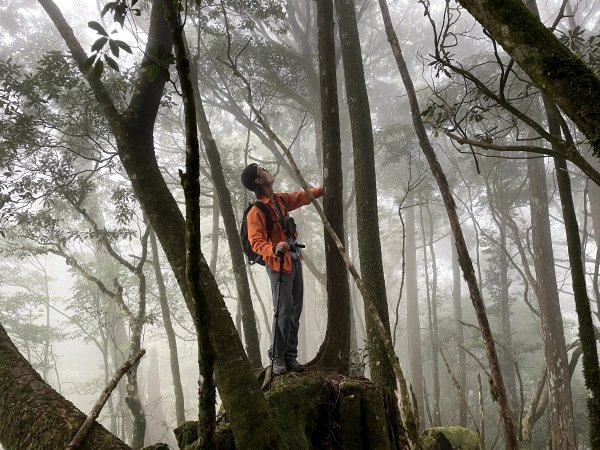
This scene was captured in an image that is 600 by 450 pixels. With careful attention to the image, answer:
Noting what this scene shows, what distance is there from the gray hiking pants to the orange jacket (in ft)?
0.37

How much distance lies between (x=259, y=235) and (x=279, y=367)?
116cm

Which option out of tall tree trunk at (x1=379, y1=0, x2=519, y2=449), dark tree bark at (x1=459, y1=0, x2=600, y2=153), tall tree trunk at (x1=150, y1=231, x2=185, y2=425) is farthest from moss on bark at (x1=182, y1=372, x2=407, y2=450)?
tall tree trunk at (x1=150, y1=231, x2=185, y2=425)

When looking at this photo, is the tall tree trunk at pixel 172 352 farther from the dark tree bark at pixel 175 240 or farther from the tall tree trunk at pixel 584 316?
the tall tree trunk at pixel 584 316

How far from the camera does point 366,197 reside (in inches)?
172

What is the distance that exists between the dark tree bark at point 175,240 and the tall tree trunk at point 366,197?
1692 mm

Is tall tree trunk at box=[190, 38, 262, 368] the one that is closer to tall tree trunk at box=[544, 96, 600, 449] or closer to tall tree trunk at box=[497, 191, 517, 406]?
tall tree trunk at box=[544, 96, 600, 449]

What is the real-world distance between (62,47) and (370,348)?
2148 centimetres

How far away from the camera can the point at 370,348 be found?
3.99m

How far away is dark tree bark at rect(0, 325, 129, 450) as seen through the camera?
1.89 metres

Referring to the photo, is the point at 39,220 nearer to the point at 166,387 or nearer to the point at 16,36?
the point at 16,36

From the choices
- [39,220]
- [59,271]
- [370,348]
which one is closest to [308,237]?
[39,220]

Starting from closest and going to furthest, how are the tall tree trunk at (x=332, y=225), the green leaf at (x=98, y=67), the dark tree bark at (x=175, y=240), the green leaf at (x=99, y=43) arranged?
the green leaf at (x=99, y=43), the green leaf at (x=98, y=67), the dark tree bark at (x=175, y=240), the tall tree trunk at (x=332, y=225)

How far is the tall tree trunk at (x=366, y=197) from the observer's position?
396cm

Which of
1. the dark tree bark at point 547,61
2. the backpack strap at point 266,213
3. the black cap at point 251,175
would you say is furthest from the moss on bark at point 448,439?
the dark tree bark at point 547,61
